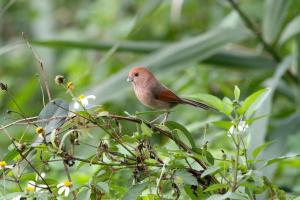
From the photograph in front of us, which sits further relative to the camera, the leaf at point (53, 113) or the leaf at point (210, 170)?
the leaf at point (53, 113)

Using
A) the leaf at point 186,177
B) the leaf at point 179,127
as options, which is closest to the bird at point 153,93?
the leaf at point 179,127

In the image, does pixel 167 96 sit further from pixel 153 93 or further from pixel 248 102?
pixel 248 102

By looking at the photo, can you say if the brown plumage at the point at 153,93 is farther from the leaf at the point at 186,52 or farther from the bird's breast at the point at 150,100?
the leaf at the point at 186,52

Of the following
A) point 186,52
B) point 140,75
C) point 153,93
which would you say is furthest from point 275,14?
point 153,93

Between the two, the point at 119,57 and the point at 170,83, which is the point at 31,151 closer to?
the point at 170,83

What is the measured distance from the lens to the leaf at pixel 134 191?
2262 millimetres

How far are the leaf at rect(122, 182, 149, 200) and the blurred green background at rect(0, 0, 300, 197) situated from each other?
1.51 feet

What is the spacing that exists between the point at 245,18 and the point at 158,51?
2.13 feet

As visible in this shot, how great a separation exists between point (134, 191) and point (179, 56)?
3046 millimetres

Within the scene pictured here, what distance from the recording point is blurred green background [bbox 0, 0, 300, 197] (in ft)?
16.3

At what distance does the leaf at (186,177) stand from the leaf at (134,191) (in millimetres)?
107

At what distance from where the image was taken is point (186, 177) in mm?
2287

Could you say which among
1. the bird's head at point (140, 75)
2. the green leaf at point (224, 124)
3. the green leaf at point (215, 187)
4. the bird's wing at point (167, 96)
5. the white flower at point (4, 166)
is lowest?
the green leaf at point (215, 187)

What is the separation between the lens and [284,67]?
5215 millimetres
